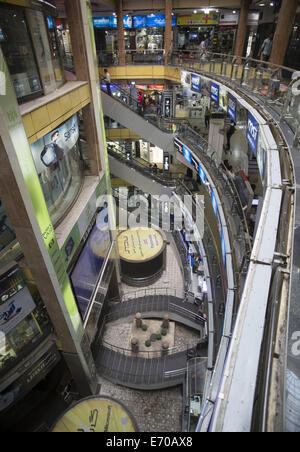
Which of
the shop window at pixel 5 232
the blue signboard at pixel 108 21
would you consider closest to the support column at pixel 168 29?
the blue signboard at pixel 108 21

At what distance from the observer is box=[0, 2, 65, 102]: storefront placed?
4645mm

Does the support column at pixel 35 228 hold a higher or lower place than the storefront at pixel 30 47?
lower

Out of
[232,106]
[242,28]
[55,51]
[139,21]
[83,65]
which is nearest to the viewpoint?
[55,51]

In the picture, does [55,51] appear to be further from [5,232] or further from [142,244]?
[142,244]

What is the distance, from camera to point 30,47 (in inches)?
206

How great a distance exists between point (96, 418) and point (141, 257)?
279 inches

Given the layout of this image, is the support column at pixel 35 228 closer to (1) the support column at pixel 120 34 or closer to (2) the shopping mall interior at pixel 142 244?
(2) the shopping mall interior at pixel 142 244

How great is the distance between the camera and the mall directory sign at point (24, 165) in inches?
148

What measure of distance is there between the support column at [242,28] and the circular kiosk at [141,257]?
39.3 ft

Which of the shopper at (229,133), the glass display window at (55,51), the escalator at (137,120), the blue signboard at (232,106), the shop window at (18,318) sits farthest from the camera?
the shopper at (229,133)

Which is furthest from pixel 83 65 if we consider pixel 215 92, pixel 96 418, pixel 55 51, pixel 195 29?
pixel 195 29

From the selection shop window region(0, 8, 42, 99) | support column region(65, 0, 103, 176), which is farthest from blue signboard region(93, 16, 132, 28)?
shop window region(0, 8, 42, 99)

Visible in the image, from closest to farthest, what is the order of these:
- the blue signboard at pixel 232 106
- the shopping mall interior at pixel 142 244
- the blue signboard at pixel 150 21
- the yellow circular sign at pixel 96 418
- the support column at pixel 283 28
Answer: the shopping mall interior at pixel 142 244
the yellow circular sign at pixel 96 418
the blue signboard at pixel 232 106
the support column at pixel 283 28
the blue signboard at pixel 150 21

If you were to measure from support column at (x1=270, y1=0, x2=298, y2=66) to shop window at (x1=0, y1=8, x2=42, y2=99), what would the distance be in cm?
1000
